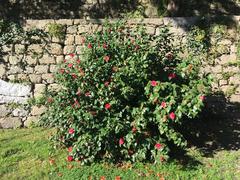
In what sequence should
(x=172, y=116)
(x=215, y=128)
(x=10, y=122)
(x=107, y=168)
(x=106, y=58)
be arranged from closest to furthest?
(x=172, y=116)
(x=107, y=168)
(x=106, y=58)
(x=215, y=128)
(x=10, y=122)

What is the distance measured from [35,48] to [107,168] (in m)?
3.25

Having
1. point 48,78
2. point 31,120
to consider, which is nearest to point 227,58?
point 48,78

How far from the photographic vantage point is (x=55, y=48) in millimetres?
8109

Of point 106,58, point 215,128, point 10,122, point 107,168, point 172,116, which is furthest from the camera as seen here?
point 10,122

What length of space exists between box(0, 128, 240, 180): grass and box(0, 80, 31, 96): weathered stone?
1624 millimetres

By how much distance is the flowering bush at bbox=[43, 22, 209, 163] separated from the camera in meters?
5.86

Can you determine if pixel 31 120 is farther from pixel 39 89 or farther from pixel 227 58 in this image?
pixel 227 58

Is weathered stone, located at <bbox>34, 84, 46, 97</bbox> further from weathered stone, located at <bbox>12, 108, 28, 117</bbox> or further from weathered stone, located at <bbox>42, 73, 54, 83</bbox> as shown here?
weathered stone, located at <bbox>12, 108, 28, 117</bbox>

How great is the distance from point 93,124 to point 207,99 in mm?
2719

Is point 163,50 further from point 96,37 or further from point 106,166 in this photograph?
point 106,166

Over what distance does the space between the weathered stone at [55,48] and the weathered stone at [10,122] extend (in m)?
1.43

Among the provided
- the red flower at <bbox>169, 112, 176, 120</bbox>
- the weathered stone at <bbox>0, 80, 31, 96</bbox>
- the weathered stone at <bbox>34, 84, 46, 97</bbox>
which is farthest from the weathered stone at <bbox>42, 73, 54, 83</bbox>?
the red flower at <bbox>169, 112, 176, 120</bbox>

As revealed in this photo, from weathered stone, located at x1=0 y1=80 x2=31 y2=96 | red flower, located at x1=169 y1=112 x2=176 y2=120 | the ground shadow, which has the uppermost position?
red flower, located at x1=169 y1=112 x2=176 y2=120

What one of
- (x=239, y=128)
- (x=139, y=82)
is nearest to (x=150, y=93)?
(x=139, y=82)
